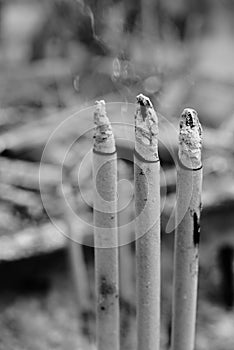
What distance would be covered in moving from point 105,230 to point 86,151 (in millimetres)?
740

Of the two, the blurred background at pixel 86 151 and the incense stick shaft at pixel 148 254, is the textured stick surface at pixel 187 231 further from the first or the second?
the blurred background at pixel 86 151

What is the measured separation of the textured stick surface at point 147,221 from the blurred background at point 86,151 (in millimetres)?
384

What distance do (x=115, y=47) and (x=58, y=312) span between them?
785mm

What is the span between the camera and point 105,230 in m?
0.62

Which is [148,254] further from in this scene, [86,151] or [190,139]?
[86,151]

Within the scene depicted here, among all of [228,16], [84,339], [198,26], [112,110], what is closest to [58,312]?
[84,339]

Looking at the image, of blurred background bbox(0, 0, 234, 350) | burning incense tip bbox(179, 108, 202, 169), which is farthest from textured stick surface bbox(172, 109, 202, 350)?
blurred background bbox(0, 0, 234, 350)

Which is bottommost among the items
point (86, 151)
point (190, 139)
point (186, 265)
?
point (186, 265)

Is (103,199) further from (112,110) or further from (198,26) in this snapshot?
(198,26)

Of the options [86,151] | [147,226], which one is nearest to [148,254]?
[147,226]

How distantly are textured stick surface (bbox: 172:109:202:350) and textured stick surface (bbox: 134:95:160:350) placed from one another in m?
0.03

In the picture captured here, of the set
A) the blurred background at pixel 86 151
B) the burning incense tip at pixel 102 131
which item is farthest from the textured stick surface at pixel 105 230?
the blurred background at pixel 86 151

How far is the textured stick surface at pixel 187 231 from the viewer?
58 centimetres

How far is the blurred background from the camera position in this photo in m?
1.12
